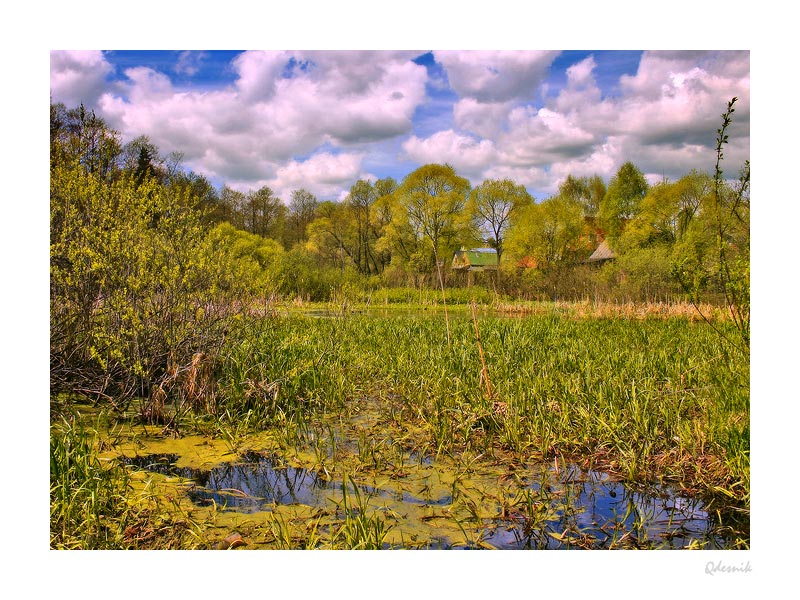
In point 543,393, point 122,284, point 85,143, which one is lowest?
point 543,393

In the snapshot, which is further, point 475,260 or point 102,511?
point 475,260

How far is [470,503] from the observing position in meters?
3.16

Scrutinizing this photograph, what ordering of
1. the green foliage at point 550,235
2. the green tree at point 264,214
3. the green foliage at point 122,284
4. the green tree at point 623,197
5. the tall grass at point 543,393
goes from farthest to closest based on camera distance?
the green tree at point 623,197 → the green tree at point 264,214 → the green foliage at point 550,235 → the green foliage at point 122,284 → the tall grass at point 543,393

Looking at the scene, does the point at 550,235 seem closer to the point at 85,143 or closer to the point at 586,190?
the point at 586,190

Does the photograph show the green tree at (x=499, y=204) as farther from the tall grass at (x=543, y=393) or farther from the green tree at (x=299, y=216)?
the tall grass at (x=543, y=393)

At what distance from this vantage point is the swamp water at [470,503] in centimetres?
289

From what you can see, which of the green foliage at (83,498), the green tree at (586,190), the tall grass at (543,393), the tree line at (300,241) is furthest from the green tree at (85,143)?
the green tree at (586,190)

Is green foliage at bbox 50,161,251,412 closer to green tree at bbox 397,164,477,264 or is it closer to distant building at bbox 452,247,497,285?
green tree at bbox 397,164,477,264

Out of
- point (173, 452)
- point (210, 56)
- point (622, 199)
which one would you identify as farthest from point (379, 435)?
point (622, 199)

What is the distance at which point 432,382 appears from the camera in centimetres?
565

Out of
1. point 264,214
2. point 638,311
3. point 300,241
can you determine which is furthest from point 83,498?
point 300,241

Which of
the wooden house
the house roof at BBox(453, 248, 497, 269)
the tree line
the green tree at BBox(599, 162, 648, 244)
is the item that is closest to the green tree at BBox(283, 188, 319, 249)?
the tree line

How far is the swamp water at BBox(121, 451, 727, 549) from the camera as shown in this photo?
9.48 feet
